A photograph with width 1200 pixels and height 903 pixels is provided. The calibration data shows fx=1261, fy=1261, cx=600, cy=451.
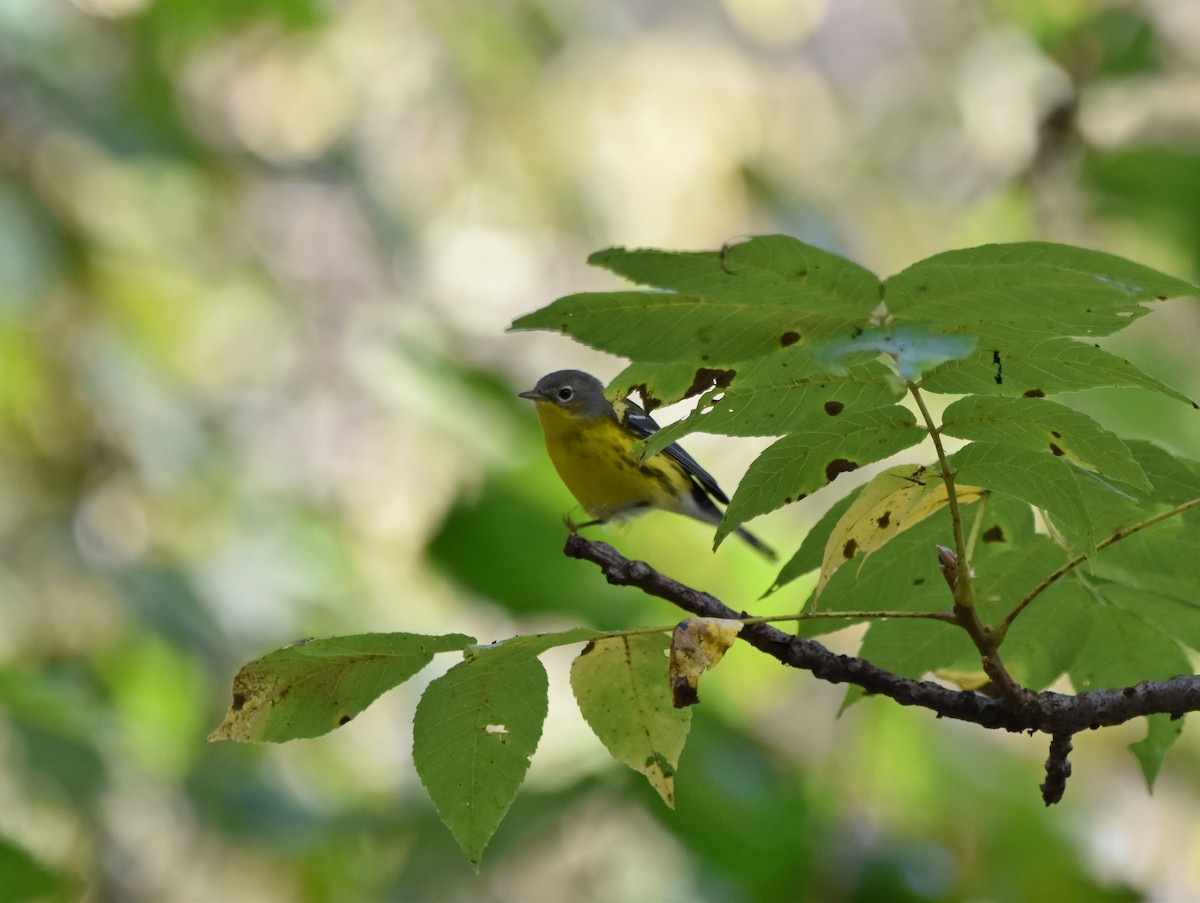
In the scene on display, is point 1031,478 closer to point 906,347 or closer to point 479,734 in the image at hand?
point 906,347

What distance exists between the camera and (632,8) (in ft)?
31.1

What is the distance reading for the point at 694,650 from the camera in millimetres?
1193

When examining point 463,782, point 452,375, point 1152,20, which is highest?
point 1152,20

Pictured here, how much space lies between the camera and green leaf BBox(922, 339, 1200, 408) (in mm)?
1145

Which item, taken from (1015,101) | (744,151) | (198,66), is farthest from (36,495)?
(1015,101)

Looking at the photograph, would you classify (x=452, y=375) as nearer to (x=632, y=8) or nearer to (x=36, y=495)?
(x=36, y=495)

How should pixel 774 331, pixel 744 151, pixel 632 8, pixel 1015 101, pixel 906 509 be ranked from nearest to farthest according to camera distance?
pixel 774 331 < pixel 906 509 < pixel 1015 101 < pixel 744 151 < pixel 632 8

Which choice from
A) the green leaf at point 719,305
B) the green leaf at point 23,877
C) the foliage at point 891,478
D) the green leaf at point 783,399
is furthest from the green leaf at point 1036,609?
the green leaf at point 23,877

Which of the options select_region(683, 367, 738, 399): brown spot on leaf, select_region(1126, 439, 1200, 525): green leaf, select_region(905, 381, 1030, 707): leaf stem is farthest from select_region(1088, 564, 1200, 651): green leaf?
select_region(683, 367, 738, 399): brown spot on leaf

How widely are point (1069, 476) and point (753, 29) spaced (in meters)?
7.25

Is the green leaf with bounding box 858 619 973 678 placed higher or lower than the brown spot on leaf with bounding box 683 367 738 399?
lower

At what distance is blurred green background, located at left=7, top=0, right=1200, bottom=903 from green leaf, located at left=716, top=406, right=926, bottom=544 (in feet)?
3.80

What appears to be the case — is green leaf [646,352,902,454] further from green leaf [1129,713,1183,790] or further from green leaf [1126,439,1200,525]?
green leaf [1129,713,1183,790]

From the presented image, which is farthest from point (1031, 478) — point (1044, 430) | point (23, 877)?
point (23, 877)
